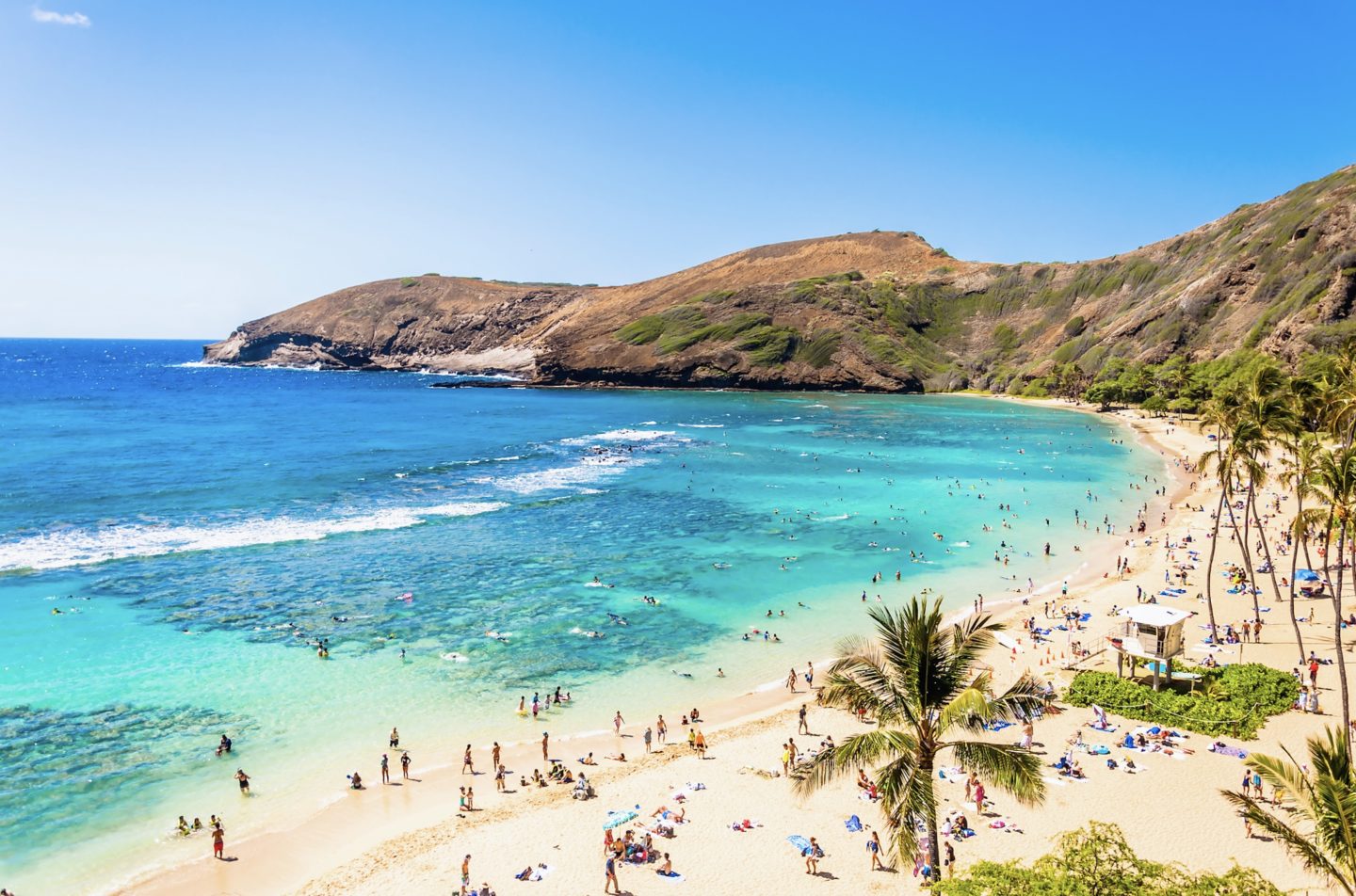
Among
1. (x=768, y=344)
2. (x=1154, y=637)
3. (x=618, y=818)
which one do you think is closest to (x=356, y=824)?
(x=618, y=818)

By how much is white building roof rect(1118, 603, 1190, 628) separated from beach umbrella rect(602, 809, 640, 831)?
1983cm

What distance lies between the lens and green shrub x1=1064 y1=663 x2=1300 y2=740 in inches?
1049

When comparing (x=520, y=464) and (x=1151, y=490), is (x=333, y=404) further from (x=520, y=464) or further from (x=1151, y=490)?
(x=1151, y=490)

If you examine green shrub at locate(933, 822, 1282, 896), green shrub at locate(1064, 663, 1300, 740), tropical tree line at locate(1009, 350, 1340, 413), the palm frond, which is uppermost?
tropical tree line at locate(1009, 350, 1340, 413)

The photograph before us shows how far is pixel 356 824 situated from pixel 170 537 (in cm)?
3815

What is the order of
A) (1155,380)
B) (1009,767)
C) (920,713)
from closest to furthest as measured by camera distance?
(1009,767)
(920,713)
(1155,380)

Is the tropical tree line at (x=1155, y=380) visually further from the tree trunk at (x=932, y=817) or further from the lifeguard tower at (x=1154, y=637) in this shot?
the tree trunk at (x=932, y=817)

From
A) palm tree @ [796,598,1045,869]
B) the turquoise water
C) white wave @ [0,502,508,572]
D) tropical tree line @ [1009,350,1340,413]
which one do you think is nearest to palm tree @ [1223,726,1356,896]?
palm tree @ [796,598,1045,869]

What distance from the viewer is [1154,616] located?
29.7m

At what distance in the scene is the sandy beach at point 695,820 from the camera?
2067 centimetres

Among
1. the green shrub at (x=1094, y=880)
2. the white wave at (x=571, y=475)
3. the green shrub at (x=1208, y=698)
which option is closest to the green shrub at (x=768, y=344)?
the white wave at (x=571, y=475)

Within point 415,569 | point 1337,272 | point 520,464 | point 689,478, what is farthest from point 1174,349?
point 415,569

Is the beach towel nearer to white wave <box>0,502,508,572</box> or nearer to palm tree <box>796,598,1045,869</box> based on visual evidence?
palm tree <box>796,598,1045,869</box>

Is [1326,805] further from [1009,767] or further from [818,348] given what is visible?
[818,348]
